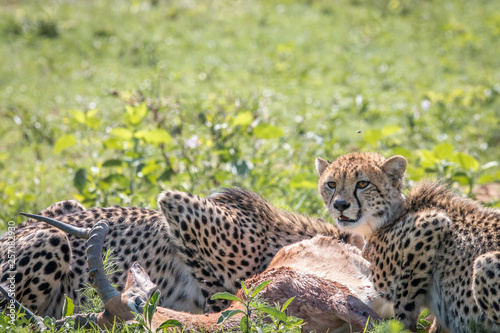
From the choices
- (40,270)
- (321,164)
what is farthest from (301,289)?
(40,270)

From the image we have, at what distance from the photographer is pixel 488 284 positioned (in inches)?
125

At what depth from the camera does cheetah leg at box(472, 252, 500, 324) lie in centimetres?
316

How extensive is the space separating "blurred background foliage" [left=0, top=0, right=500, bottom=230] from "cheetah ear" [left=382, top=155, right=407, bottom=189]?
1.39 metres

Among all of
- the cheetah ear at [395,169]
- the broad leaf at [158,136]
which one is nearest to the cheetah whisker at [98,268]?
the cheetah ear at [395,169]

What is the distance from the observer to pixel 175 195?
14.3ft

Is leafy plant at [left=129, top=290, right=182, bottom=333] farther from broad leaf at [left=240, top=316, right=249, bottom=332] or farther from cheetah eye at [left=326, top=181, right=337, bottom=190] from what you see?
cheetah eye at [left=326, top=181, right=337, bottom=190]

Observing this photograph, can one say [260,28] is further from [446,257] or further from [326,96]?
[446,257]

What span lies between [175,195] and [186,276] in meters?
0.56

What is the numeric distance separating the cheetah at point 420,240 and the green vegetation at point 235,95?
4.51 ft

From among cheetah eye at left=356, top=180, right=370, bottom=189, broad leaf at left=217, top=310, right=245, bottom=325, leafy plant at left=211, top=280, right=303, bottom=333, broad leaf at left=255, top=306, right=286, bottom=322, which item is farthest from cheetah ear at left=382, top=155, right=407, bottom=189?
broad leaf at left=217, top=310, right=245, bottom=325

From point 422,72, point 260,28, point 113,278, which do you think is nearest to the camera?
point 113,278

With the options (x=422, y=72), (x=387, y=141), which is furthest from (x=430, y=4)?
(x=387, y=141)

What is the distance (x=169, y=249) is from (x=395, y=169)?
1632 mm

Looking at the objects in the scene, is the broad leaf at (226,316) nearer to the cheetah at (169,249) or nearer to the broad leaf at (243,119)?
the cheetah at (169,249)
